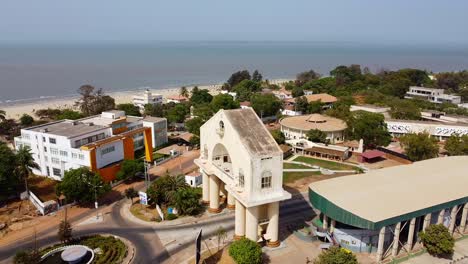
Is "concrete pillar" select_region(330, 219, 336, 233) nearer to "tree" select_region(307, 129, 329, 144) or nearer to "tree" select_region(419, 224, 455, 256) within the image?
"tree" select_region(419, 224, 455, 256)

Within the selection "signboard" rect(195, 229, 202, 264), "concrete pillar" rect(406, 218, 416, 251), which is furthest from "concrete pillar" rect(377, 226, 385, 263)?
"signboard" rect(195, 229, 202, 264)

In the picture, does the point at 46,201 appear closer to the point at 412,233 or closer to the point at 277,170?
the point at 277,170

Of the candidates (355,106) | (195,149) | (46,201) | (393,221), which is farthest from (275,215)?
(355,106)

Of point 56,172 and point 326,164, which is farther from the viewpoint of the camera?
point 326,164

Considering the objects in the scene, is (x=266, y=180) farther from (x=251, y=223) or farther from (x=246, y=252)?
(x=246, y=252)

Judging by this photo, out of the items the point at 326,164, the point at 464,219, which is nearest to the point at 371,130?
the point at 326,164

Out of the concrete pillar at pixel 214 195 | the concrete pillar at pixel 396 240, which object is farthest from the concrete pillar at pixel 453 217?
the concrete pillar at pixel 214 195
